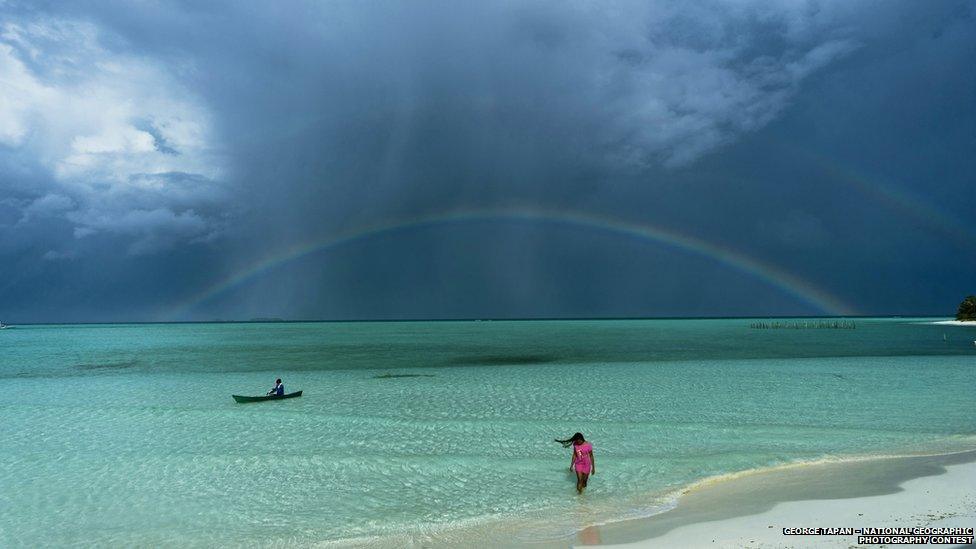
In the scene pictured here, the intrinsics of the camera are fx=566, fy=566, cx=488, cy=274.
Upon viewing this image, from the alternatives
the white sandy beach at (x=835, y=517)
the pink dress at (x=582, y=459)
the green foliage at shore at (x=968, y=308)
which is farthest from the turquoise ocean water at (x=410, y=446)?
the green foliage at shore at (x=968, y=308)

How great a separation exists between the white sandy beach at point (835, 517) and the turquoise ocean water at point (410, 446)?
2.02 m

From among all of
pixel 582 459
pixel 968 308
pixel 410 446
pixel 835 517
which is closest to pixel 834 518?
pixel 835 517

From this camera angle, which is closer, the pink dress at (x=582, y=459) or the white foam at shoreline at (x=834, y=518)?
the white foam at shoreline at (x=834, y=518)

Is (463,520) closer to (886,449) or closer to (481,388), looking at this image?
(886,449)

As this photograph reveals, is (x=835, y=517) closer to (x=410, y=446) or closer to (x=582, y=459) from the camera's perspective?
(x=582, y=459)

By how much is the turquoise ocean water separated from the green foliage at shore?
148843 mm

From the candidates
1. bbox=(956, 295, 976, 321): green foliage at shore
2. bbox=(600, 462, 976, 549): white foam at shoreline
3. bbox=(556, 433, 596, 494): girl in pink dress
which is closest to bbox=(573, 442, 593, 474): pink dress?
bbox=(556, 433, 596, 494): girl in pink dress

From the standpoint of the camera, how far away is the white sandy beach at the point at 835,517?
10.2 meters

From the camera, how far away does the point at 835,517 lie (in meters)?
11.5

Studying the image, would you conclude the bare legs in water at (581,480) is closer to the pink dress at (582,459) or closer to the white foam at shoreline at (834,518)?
the pink dress at (582,459)

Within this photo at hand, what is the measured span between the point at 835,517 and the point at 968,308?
19248 centimetres

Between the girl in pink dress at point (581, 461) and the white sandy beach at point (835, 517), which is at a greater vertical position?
the girl in pink dress at point (581, 461)

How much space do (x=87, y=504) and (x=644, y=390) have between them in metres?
28.5

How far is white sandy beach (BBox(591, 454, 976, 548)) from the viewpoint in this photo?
33.5ft
